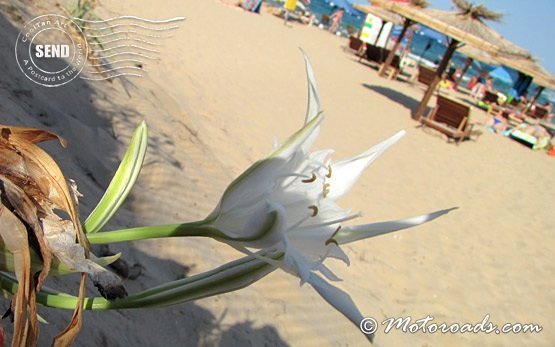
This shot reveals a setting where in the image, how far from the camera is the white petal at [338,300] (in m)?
0.69

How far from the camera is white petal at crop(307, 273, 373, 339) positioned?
27.3 inches

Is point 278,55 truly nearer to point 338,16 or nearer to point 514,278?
point 514,278

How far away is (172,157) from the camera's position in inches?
145

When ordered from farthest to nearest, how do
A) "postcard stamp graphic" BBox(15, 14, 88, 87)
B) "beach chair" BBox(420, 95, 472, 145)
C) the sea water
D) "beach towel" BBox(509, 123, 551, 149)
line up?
the sea water, "beach towel" BBox(509, 123, 551, 149), "beach chair" BBox(420, 95, 472, 145), "postcard stamp graphic" BBox(15, 14, 88, 87)

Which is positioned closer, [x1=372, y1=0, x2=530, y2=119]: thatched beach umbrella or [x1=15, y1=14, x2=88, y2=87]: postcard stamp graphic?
[x1=15, y1=14, x2=88, y2=87]: postcard stamp graphic

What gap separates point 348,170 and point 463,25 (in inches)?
409

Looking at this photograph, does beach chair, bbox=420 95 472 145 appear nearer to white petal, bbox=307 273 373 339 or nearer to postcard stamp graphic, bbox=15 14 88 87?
postcard stamp graphic, bbox=15 14 88 87

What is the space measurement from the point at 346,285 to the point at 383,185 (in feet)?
10.1

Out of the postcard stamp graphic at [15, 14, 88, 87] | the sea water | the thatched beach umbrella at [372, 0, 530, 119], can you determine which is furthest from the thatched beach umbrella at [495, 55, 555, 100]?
the sea water

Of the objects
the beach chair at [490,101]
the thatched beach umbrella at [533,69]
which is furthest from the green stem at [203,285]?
the beach chair at [490,101]

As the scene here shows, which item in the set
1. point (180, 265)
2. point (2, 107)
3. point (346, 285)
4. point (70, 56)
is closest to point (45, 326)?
point (180, 265)

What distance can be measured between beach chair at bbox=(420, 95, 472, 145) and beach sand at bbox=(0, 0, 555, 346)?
12.0 inches

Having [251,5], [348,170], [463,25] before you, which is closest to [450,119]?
[463,25]

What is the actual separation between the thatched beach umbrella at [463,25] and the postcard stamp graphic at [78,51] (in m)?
6.12
